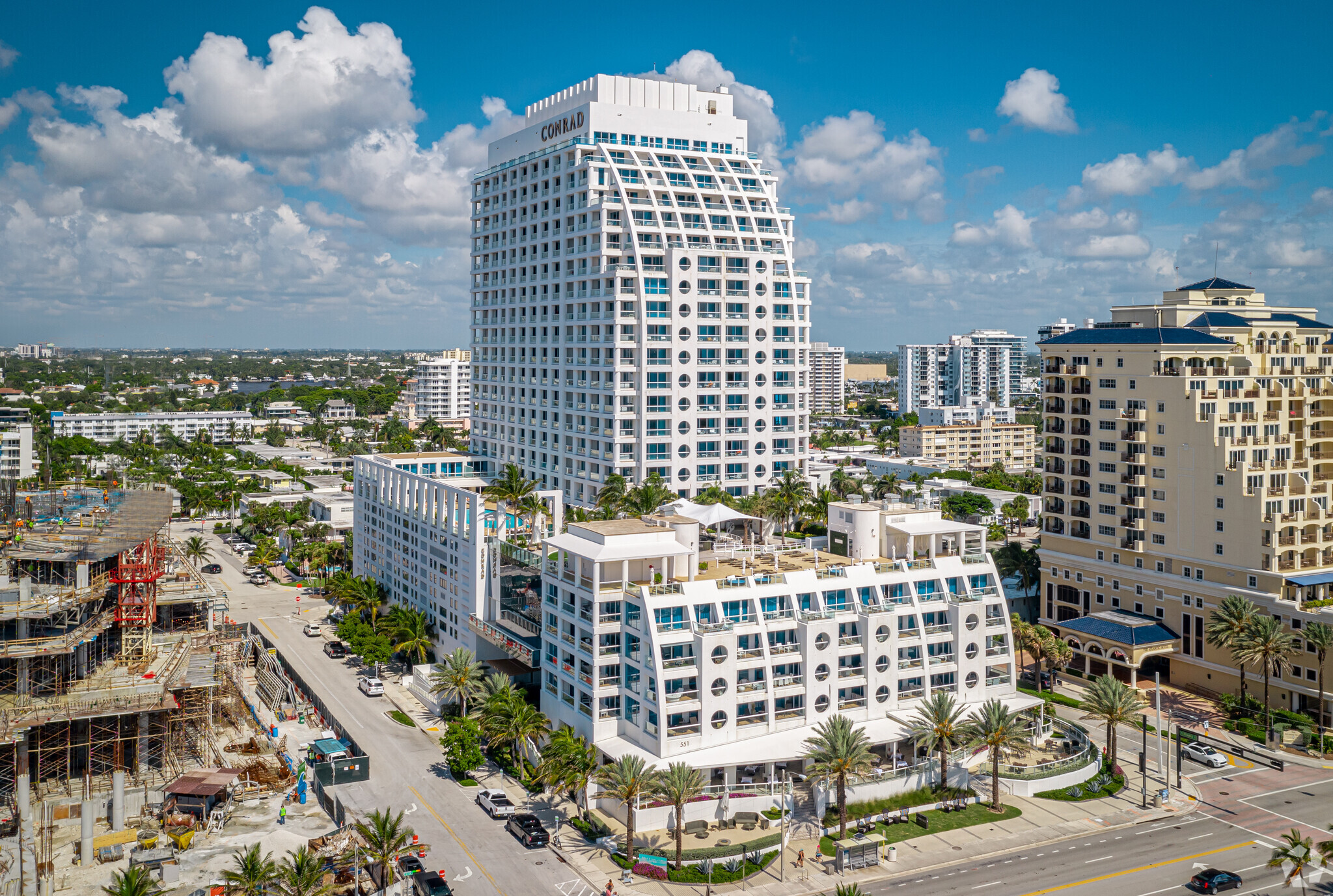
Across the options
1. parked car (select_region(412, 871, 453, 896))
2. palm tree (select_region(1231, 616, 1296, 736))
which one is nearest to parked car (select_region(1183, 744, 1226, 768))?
palm tree (select_region(1231, 616, 1296, 736))

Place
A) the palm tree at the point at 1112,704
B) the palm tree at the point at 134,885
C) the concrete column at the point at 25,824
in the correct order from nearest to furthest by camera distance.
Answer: the palm tree at the point at 134,885 < the concrete column at the point at 25,824 < the palm tree at the point at 1112,704

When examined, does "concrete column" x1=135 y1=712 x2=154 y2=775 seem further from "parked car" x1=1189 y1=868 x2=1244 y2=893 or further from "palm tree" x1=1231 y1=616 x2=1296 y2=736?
"palm tree" x1=1231 y1=616 x2=1296 y2=736

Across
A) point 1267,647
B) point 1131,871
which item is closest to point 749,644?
point 1131,871

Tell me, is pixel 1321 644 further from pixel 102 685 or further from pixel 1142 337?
pixel 102 685

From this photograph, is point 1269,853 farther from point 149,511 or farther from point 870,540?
point 149,511

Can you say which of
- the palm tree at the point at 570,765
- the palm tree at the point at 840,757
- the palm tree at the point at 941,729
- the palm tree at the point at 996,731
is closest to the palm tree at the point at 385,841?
the palm tree at the point at 570,765

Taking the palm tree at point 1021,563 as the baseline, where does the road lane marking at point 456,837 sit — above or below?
below

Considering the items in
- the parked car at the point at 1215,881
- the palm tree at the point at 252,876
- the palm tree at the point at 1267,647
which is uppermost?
the palm tree at the point at 1267,647

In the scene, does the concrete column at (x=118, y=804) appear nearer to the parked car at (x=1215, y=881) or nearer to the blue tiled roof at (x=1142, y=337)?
the parked car at (x=1215, y=881)
